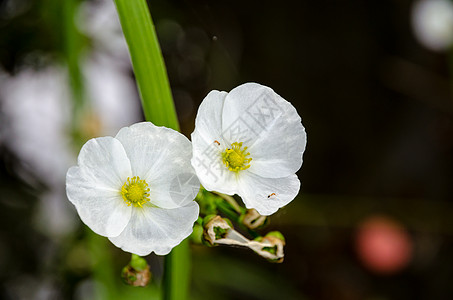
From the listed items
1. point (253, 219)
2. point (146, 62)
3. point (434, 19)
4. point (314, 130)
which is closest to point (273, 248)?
point (253, 219)

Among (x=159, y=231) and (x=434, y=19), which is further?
(x=434, y=19)

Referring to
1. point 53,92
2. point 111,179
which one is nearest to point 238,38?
point 53,92

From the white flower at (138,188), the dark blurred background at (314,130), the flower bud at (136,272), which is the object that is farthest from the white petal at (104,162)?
the dark blurred background at (314,130)

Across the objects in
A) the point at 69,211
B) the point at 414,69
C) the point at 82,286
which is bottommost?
the point at 82,286

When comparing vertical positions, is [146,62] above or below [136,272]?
above

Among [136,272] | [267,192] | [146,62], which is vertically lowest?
[136,272]

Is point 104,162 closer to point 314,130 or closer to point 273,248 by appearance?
point 273,248

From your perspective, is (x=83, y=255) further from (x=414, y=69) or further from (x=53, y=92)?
(x=414, y=69)
